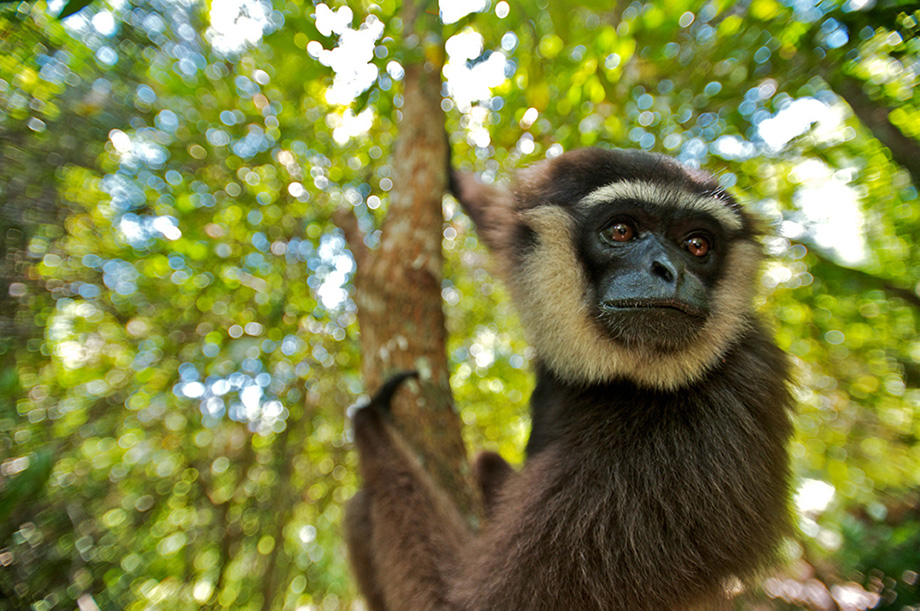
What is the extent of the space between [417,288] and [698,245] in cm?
164

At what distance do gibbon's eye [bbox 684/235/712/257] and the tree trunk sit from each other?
4.79 ft

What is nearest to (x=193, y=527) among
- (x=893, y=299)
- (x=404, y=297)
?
(x=404, y=297)

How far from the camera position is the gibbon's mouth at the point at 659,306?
2.25 m

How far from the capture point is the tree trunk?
2484mm

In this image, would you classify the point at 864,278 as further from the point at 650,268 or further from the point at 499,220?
the point at 499,220

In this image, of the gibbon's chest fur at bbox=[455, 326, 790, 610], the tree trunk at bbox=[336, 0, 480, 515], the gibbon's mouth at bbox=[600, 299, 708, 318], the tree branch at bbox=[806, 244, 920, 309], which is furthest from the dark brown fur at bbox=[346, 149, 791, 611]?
the tree branch at bbox=[806, 244, 920, 309]

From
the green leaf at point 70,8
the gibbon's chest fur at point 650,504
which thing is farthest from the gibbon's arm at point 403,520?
the green leaf at point 70,8

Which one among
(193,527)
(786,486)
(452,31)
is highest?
(452,31)

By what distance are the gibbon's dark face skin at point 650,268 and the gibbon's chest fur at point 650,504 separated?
36 cm

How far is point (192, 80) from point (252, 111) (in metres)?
0.53

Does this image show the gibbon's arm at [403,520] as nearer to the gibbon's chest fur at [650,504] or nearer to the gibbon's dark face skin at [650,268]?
the gibbon's chest fur at [650,504]

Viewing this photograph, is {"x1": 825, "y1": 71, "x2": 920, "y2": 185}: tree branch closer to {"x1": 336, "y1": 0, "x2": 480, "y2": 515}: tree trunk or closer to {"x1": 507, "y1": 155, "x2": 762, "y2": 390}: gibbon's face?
{"x1": 507, "y1": 155, "x2": 762, "y2": 390}: gibbon's face

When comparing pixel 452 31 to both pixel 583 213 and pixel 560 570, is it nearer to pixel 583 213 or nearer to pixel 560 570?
pixel 583 213

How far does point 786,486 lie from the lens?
2318 mm
